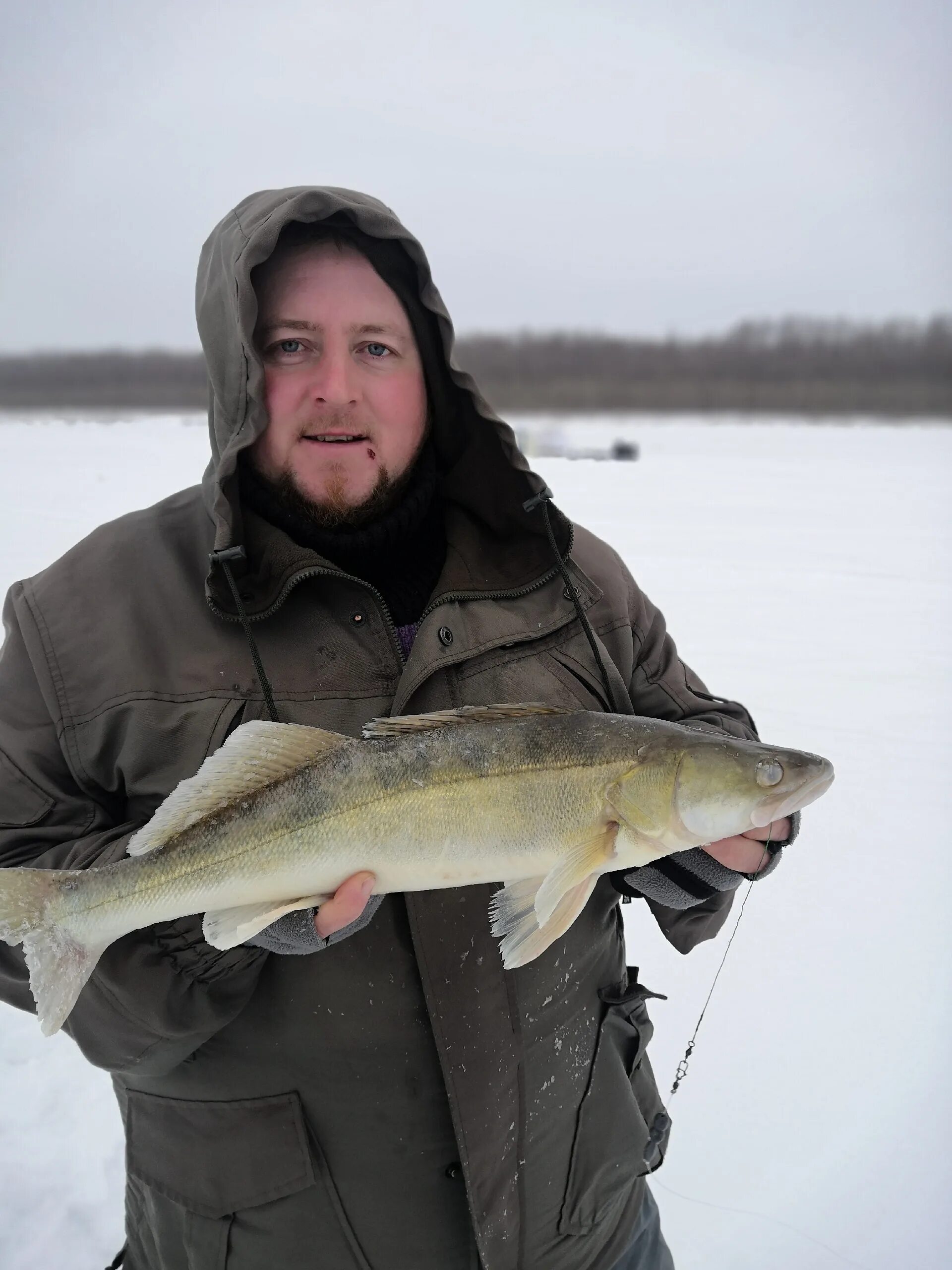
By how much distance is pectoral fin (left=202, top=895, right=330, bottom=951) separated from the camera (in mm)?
1657

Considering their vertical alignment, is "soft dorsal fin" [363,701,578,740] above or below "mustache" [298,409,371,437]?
below

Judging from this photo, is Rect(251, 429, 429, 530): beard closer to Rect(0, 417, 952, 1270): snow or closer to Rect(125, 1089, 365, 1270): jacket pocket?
Rect(125, 1089, 365, 1270): jacket pocket

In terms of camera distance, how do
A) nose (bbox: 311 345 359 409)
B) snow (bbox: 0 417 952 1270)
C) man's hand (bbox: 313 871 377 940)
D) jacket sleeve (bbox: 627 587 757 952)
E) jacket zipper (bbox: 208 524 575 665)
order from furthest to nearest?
snow (bbox: 0 417 952 1270) < jacket sleeve (bbox: 627 587 757 952) < nose (bbox: 311 345 359 409) < jacket zipper (bbox: 208 524 575 665) < man's hand (bbox: 313 871 377 940)

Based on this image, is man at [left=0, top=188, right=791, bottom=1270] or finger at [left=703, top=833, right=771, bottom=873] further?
finger at [left=703, top=833, right=771, bottom=873]

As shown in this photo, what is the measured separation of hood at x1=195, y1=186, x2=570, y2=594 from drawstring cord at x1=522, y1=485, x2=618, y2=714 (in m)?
0.03

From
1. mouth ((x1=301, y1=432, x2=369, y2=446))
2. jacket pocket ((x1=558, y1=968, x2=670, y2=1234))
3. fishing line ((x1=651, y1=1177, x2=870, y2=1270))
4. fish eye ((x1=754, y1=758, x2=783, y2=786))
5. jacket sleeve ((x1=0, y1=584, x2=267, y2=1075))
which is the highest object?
mouth ((x1=301, y1=432, x2=369, y2=446))

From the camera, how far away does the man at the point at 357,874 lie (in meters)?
1.79

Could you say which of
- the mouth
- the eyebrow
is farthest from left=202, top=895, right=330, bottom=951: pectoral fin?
the eyebrow

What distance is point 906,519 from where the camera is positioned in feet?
40.4

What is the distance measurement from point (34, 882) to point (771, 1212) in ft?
8.81

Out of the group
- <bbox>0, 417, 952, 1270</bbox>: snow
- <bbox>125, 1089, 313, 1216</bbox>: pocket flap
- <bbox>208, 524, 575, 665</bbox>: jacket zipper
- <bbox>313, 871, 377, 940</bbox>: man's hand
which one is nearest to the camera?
<bbox>313, 871, 377, 940</bbox>: man's hand

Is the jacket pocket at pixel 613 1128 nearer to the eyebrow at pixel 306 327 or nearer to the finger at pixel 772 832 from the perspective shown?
the finger at pixel 772 832

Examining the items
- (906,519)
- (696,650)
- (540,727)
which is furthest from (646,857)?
(906,519)

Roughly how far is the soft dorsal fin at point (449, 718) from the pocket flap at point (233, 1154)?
0.84 m
